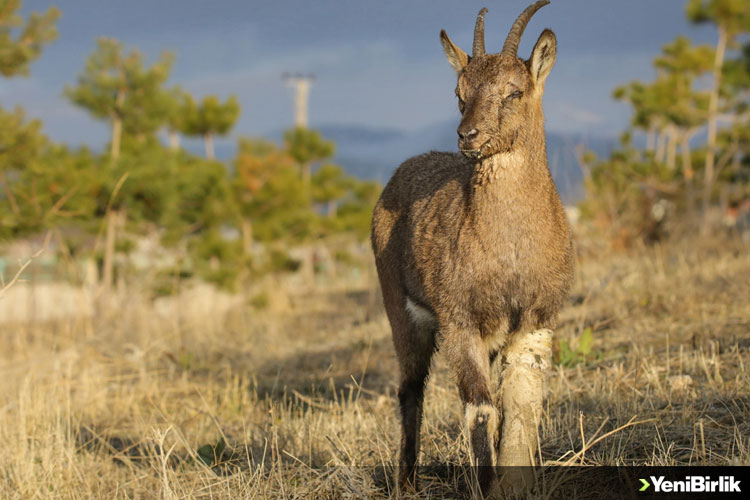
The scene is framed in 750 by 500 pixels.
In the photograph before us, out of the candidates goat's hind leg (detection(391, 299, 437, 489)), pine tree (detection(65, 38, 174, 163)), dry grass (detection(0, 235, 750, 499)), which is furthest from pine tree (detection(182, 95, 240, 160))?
goat's hind leg (detection(391, 299, 437, 489))

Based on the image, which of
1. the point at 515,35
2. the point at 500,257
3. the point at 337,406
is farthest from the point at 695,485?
the point at 337,406

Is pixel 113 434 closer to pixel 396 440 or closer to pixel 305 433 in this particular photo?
pixel 305 433

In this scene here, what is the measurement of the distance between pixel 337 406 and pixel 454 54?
2.83 metres

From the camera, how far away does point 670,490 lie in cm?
379

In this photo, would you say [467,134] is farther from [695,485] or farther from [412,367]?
[695,485]

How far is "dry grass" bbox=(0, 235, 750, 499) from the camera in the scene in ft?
14.6

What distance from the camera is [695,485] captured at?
3.82 m

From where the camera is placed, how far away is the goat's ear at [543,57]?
413 cm

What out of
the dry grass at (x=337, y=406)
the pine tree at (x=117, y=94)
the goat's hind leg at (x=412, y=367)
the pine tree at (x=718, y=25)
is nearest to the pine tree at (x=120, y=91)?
the pine tree at (x=117, y=94)

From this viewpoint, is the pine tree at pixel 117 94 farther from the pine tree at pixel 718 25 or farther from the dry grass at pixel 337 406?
the pine tree at pixel 718 25

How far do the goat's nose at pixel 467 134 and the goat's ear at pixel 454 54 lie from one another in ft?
2.39

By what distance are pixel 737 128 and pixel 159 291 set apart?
21.2 m

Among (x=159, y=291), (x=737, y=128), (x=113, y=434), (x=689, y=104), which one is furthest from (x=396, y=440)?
(x=689, y=104)

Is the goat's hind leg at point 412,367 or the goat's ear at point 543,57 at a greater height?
the goat's ear at point 543,57
